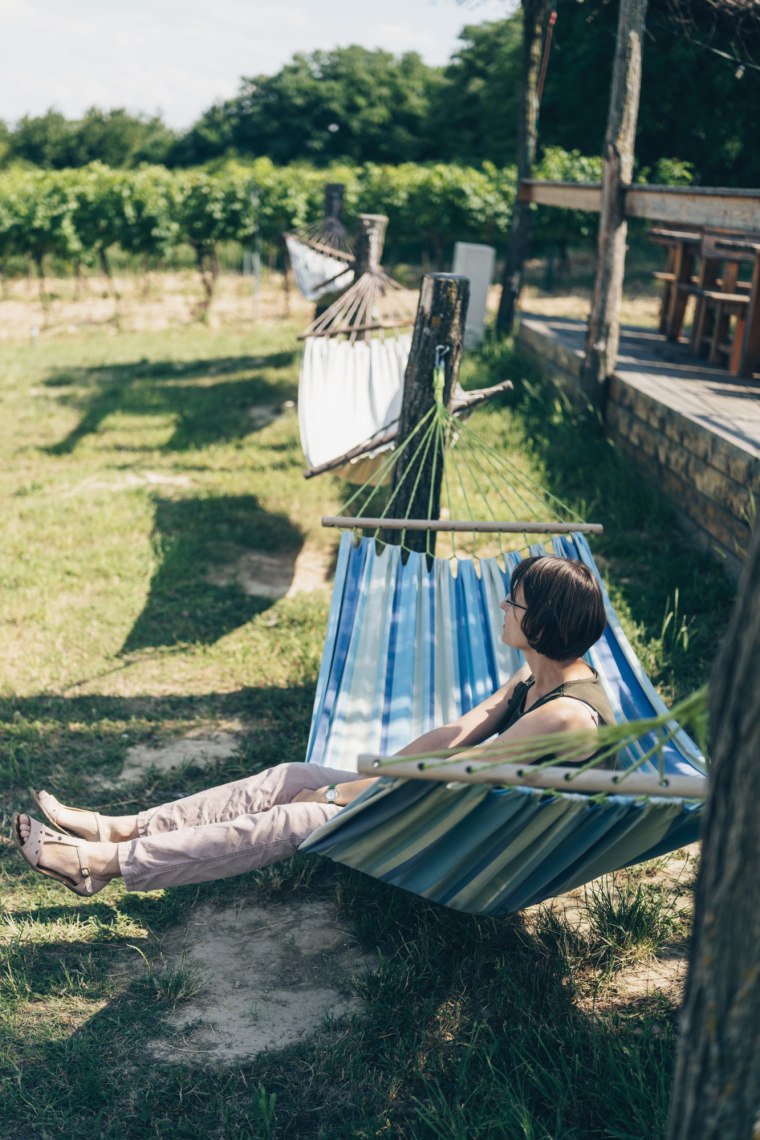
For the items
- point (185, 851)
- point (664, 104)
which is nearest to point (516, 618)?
point (185, 851)

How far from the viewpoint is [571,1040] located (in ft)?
6.45

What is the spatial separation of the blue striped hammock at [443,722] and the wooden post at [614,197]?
3.20 m

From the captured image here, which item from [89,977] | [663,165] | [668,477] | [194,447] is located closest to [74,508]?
[194,447]

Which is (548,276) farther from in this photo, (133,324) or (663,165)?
(133,324)

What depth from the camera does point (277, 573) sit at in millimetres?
4777

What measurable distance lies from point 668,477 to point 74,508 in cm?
310

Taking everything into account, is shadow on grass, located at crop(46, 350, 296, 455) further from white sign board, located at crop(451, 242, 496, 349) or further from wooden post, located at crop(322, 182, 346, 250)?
white sign board, located at crop(451, 242, 496, 349)

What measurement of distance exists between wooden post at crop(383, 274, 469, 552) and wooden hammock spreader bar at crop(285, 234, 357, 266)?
4.35 meters

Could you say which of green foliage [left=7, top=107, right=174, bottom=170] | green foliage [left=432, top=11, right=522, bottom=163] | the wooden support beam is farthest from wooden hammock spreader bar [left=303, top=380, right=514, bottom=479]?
green foliage [left=7, top=107, right=174, bottom=170]

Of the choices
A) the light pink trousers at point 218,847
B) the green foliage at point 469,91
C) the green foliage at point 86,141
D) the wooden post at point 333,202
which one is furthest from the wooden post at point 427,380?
the green foliage at point 86,141

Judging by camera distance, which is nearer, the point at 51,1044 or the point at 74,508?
the point at 51,1044

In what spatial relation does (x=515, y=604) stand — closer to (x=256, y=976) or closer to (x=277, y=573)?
(x=256, y=976)

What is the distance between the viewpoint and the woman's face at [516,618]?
2289 mm

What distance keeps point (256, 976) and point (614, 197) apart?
480 cm
